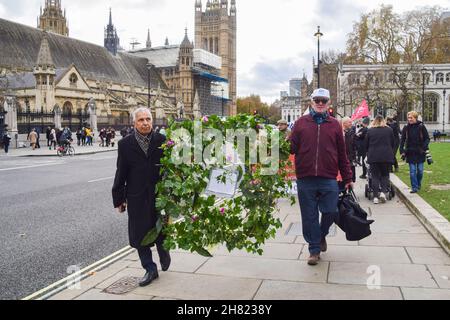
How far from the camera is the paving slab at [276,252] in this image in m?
6.21

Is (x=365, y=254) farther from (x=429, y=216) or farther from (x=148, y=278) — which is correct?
(x=148, y=278)

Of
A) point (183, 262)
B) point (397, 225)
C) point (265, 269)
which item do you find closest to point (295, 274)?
point (265, 269)

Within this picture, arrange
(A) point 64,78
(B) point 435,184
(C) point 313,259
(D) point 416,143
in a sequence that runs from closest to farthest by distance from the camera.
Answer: (C) point 313,259, (D) point 416,143, (B) point 435,184, (A) point 64,78

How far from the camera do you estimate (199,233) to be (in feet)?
16.4

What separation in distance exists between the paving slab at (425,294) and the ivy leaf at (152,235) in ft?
8.22

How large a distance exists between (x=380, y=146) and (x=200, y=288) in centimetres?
660

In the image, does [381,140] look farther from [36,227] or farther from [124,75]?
[124,75]

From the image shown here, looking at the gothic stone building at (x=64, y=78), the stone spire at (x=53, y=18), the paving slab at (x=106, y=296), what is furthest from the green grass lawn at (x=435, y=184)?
the stone spire at (x=53, y=18)

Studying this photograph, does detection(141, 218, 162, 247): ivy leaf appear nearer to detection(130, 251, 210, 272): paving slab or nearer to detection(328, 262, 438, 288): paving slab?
detection(130, 251, 210, 272): paving slab

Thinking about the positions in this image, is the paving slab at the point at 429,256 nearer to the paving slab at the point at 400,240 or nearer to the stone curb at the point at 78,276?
the paving slab at the point at 400,240

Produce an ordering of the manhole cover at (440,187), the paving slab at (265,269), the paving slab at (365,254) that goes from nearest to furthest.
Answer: the paving slab at (265,269) < the paving slab at (365,254) < the manhole cover at (440,187)

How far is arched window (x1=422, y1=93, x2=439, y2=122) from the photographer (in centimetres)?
6876

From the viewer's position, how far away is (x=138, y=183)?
5043 mm
